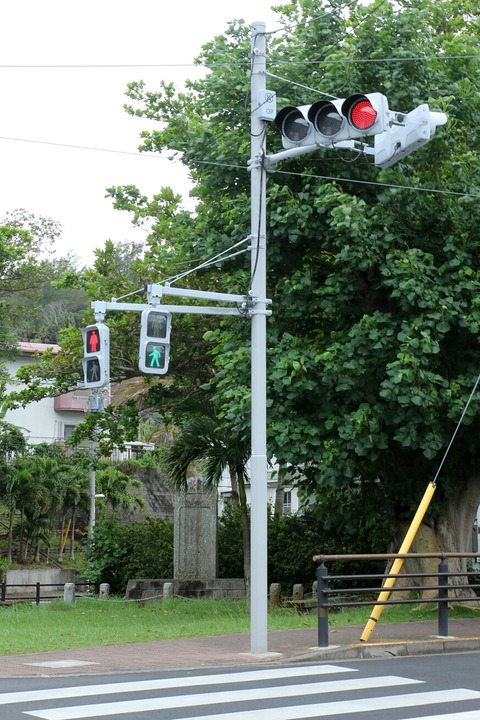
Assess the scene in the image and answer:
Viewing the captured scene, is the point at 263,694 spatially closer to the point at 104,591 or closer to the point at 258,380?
the point at 258,380

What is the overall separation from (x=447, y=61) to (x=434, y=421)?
20.6 feet

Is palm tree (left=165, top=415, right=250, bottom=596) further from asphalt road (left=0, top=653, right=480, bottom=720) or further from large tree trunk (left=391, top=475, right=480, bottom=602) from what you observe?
asphalt road (left=0, top=653, right=480, bottom=720)

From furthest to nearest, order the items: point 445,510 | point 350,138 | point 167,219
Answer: point 167,219
point 445,510
point 350,138

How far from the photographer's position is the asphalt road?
870cm

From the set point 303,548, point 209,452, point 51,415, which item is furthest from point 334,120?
point 51,415

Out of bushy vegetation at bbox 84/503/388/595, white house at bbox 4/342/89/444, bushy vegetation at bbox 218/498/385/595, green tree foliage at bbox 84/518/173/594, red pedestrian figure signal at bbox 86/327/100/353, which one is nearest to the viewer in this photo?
red pedestrian figure signal at bbox 86/327/100/353

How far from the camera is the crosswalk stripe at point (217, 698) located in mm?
8680

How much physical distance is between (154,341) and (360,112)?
12.1ft

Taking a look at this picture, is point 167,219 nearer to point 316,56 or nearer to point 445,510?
point 316,56

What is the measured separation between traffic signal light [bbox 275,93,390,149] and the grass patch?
284 inches

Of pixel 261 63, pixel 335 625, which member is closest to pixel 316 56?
pixel 261 63

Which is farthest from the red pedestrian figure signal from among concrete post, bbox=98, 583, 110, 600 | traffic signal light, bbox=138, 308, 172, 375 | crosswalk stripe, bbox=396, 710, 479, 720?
concrete post, bbox=98, 583, 110, 600

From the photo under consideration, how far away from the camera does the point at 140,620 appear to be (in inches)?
753

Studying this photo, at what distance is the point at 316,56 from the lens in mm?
17906
